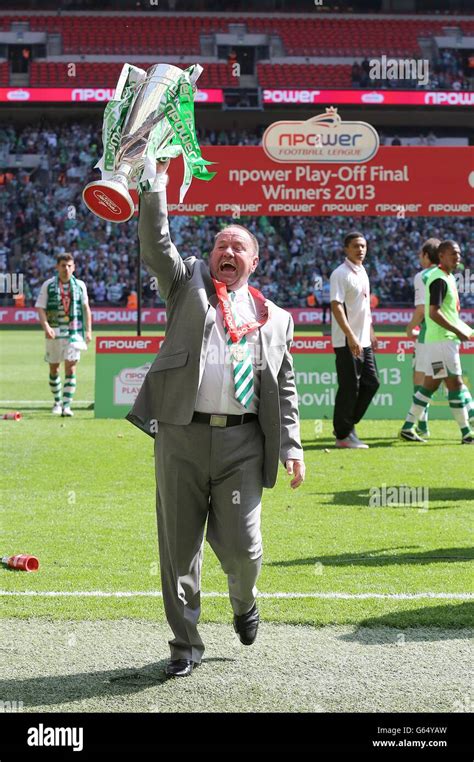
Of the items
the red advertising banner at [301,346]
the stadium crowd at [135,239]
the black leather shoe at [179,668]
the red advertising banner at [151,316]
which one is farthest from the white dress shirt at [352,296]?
the stadium crowd at [135,239]

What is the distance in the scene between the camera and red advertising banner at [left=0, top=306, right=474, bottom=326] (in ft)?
123

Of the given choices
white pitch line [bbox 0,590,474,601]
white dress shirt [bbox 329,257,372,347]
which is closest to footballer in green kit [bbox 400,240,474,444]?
white dress shirt [bbox 329,257,372,347]

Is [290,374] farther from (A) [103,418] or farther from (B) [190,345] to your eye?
(A) [103,418]

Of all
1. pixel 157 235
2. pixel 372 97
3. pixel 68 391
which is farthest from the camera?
pixel 372 97

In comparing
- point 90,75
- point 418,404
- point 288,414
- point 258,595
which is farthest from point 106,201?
point 90,75

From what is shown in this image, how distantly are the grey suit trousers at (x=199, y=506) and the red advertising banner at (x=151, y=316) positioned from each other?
31.9m

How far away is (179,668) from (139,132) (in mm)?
2368

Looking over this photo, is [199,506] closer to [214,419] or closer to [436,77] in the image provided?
[214,419]

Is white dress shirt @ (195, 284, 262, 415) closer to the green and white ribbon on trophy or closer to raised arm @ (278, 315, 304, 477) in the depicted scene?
raised arm @ (278, 315, 304, 477)

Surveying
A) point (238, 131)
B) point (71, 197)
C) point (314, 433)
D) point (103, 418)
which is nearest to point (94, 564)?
point (314, 433)

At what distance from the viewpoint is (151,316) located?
1469 inches


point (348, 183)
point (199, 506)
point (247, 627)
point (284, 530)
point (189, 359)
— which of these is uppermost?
point (348, 183)

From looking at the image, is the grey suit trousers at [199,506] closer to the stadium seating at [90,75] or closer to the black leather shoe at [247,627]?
the black leather shoe at [247,627]
